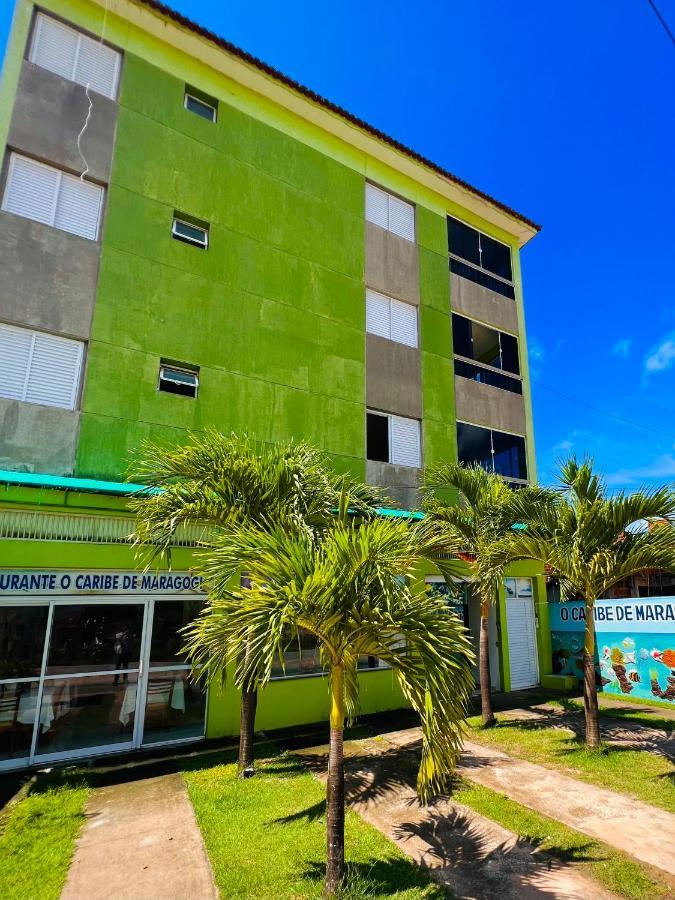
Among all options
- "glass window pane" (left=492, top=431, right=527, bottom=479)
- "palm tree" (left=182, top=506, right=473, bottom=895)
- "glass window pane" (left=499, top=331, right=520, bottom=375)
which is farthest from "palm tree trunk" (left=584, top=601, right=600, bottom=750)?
"glass window pane" (left=499, top=331, right=520, bottom=375)

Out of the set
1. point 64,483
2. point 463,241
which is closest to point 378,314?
→ point 463,241

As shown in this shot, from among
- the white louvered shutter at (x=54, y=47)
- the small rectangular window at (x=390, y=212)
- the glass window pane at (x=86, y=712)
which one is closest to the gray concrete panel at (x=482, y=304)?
the small rectangular window at (x=390, y=212)

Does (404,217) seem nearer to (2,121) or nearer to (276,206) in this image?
(276,206)

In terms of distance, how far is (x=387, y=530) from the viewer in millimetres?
4676

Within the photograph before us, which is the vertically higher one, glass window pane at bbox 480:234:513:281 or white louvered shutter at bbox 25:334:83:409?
glass window pane at bbox 480:234:513:281

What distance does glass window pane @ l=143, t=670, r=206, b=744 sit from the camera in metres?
9.05

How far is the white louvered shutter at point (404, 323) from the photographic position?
1448 cm

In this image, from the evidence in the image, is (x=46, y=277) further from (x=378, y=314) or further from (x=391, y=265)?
(x=391, y=265)

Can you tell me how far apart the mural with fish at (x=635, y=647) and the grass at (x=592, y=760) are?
380 centimetres

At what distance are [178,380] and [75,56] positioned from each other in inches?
282

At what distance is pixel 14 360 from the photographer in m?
9.09

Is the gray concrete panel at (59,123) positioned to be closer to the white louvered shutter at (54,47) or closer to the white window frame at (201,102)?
the white louvered shutter at (54,47)

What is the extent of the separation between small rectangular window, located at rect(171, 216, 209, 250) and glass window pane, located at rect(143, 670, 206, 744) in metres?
9.06

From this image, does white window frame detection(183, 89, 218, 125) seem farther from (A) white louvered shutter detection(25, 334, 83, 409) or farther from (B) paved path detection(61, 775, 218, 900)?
(B) paved path detection(61, 775, 218, 900)
